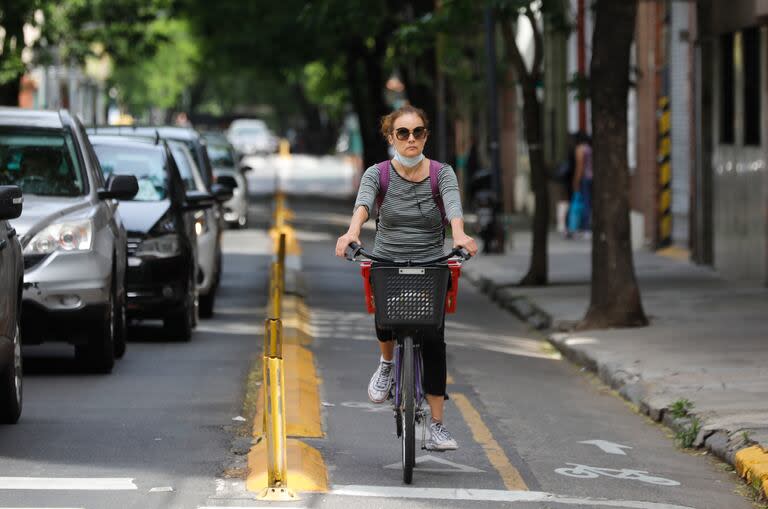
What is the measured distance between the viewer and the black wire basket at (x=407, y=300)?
8.52m

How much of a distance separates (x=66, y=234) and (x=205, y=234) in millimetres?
5530

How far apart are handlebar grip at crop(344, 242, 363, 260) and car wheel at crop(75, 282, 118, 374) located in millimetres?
4225

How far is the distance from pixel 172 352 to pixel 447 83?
26.5 metres

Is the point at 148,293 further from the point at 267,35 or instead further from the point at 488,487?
the point at 267,35

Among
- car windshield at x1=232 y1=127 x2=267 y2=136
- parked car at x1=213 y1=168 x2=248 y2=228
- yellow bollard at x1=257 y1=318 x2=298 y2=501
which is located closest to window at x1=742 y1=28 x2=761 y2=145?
yellow bollard at x1=257 y1=318 x2=298 y2=501

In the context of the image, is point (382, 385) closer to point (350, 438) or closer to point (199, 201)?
point (350, 438)

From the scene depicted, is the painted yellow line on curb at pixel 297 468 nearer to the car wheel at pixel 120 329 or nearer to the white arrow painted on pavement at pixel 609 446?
the white arrow painted on pavement at pixel 609 446

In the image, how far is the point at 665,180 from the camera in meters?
27.5

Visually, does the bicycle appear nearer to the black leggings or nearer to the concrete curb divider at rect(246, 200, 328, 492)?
the black leggings

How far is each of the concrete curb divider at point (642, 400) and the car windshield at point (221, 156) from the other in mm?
15194

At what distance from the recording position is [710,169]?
23.4m

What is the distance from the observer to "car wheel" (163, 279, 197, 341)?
15070 mm

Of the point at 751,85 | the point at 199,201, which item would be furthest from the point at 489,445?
the point at 751,85

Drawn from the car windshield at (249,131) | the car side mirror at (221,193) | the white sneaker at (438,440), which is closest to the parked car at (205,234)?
the car side mirror at (221,193)
